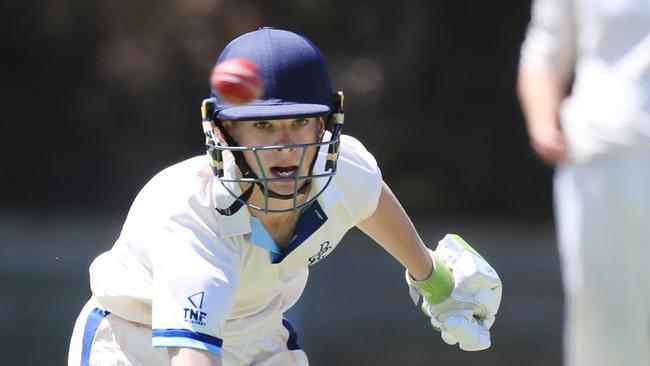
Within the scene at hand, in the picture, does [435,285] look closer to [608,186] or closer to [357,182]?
[357,182]

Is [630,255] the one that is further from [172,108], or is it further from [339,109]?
[172,108]

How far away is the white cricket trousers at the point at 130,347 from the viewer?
306 centimetres

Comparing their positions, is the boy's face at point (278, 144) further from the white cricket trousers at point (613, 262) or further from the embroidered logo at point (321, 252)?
the white cricket trousers at point (613, 262)

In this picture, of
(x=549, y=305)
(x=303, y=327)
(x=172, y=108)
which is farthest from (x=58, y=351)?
(x=172, y=108)

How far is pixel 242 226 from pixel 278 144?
19cm

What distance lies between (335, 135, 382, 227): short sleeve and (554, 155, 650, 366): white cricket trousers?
1.49 feet

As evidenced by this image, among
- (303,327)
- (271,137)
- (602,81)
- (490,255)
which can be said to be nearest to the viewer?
(271,137)

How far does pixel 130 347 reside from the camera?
3070 mm

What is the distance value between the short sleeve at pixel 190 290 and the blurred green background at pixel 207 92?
6.09 meters

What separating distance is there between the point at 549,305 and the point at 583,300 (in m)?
4.95

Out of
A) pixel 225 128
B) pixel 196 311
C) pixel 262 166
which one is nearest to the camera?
pixel 196 311

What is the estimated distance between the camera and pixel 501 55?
9.68 m

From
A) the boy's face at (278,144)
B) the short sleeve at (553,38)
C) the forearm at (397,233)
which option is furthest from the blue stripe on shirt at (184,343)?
the short sleeve at (553,38)

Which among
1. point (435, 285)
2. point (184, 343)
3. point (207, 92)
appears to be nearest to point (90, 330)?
point (184, 343)
